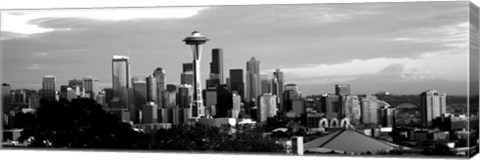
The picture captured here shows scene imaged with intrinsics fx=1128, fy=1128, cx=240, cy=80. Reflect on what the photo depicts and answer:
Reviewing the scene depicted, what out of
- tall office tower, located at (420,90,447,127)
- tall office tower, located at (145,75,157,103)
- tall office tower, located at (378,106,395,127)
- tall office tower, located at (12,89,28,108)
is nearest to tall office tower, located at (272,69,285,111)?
tall office tower, located at (378,106,395,127)

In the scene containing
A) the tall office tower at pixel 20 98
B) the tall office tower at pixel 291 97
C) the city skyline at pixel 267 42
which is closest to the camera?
the city skyline at pixel 267 42

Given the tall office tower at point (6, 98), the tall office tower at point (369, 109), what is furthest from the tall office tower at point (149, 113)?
the tall office tower at point (369, 109)

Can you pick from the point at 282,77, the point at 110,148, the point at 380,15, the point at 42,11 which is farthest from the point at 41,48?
the point at 380,15

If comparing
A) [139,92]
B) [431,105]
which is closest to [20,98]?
[139,92]

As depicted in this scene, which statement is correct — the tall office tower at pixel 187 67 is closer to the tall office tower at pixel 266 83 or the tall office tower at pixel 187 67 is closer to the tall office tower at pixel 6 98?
the tall office tower at pixel 266 83

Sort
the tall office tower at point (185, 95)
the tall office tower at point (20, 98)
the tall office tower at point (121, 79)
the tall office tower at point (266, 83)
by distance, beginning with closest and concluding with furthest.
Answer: the tall office tower at point (266, 83) → the tall office tower at point (185, 95) → the tall office tower at point (121, 79) → the tall office tower at point (20, 98)
